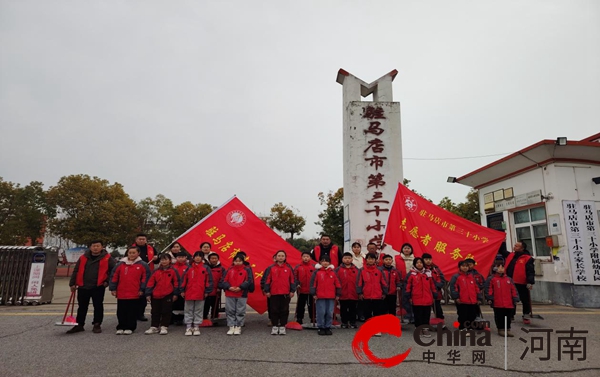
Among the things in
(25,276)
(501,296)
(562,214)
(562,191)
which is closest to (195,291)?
(501,296)

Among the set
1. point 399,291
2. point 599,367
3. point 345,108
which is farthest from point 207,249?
point 345,108

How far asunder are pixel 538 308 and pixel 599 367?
5.52 m

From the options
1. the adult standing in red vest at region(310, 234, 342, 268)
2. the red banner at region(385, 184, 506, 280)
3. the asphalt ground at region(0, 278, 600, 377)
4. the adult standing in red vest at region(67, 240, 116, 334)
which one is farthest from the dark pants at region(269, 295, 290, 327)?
the adult standing in red vest at region(67, 240, 116, 334)

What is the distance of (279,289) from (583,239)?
9123 mm

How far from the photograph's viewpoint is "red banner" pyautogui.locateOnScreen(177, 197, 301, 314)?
7309 mm

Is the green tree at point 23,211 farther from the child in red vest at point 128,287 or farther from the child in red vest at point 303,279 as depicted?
the child in red vest at point 303,279

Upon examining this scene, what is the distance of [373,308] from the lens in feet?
23.1

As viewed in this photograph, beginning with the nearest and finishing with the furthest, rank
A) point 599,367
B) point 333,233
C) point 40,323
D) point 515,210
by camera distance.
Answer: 1. point 599,367
2. point 40,323
3. point 515,210
4. point 333,233

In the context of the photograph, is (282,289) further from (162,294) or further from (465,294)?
(465,294)

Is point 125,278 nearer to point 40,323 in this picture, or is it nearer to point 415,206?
point 40,323

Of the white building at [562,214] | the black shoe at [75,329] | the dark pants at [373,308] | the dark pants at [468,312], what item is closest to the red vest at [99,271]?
the black shoe at [75,329]

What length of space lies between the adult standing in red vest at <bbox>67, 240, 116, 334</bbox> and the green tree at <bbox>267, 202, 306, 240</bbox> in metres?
20.8

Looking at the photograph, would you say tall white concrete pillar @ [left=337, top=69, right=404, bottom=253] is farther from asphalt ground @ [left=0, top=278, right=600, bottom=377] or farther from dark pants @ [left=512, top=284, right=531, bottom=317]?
asphalt ground @ [left=0, top=278, right=600, bottom=377]

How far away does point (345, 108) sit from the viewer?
1218 cm
